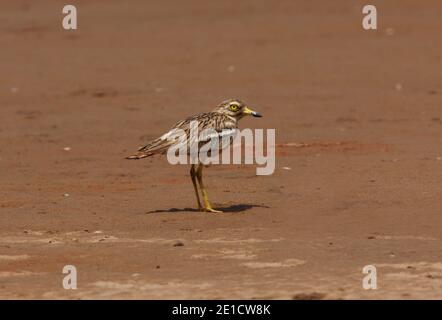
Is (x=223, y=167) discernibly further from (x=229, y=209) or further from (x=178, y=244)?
(x=178, y=244)

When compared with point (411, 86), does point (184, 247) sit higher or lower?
lower

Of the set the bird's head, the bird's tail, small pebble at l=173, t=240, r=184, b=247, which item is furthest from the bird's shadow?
small pebble at l=173, t=240, r=184, b=247

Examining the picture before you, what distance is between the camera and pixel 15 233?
11164mm

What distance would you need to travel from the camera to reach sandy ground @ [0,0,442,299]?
9602mm

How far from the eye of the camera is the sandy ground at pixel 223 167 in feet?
31.5

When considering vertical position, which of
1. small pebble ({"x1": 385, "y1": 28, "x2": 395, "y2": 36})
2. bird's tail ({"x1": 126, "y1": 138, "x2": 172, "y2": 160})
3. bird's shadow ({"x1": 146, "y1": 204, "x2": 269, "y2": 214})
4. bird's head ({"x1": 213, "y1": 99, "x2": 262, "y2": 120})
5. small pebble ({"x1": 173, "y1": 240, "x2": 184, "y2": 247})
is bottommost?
small pebble ({"x1": 173, "y1": 240, "x2": 184, "y2": 247})

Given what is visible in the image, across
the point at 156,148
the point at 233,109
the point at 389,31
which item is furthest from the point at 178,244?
the point at 389,31

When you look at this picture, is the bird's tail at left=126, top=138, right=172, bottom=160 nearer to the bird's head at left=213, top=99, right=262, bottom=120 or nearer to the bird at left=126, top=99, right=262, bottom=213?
the bird at left=126, top=99, right=262, bottom=213

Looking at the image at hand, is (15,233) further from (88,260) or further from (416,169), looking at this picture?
(416,169)

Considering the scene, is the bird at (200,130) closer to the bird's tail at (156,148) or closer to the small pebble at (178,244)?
the bird's tail at (156,148)
